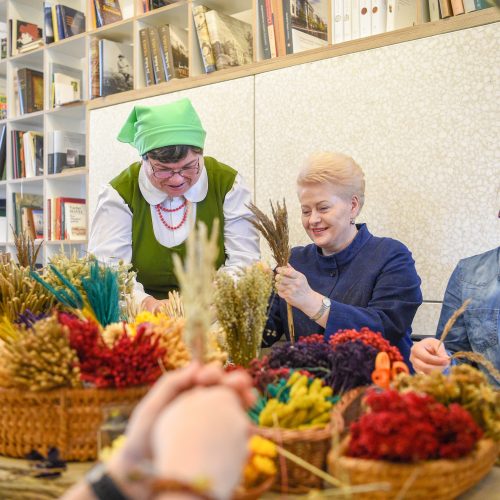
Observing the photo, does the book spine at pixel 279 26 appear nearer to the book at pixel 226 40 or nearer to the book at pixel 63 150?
the book at pixel 226 40

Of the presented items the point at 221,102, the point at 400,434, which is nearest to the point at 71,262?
the point at 400,434

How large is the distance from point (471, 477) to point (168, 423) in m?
0.43

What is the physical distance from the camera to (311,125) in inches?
104

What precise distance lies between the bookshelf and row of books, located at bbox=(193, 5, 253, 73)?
0.06 meters

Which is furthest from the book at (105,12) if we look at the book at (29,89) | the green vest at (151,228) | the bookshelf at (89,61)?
the green vest at (151,228)

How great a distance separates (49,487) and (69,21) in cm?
359

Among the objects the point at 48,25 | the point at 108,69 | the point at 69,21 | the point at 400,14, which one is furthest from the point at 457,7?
the point at 48,25

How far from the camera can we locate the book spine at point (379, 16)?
8.11ft

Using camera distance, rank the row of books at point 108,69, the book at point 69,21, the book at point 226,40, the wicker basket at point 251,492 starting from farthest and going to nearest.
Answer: the book at point 69,21, the row of books at point 108,69, the book at point 226,40, the wicker basket at point 251,492

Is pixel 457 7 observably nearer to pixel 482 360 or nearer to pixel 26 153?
pixel 482 360

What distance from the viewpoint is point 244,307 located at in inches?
44.8

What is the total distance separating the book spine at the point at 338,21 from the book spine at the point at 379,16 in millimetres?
132

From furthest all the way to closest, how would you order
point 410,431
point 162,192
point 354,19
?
point 354,19
point 162,192
point 410,431

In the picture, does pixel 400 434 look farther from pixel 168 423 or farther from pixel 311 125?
pixel 311 125
